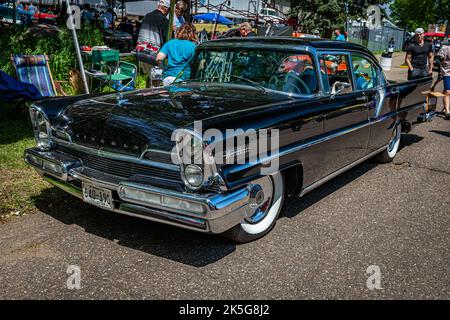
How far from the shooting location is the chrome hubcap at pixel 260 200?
127 inches

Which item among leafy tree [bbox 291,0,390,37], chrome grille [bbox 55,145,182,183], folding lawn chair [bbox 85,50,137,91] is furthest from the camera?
leafy tree [bbox 291,0,390,37]

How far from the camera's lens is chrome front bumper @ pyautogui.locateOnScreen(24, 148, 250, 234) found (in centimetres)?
273

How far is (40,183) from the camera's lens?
173 inches

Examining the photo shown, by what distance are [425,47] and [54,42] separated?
773 cm

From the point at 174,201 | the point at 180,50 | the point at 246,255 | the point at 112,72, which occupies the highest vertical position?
the point at 180,50

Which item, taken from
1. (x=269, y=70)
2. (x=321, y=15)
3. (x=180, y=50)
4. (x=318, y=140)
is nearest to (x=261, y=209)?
(x=318, y=140)

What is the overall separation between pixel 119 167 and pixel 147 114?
433 mm

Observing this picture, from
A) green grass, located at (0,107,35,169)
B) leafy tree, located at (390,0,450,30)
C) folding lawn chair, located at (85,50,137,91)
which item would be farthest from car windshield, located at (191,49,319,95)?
leafy tree, located at (390,0,450,30)

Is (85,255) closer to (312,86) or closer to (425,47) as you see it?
(312,86)

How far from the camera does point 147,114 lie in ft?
10.5

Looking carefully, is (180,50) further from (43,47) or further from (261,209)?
(43,47)

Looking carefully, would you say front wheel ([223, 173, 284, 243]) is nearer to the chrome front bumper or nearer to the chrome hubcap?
the chrome hubcap

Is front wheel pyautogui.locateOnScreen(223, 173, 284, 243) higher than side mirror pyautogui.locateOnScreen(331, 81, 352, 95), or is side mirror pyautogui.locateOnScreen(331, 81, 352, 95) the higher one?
side mirror pyautogui.locateOnScreen(331, 81, 352, 95)
